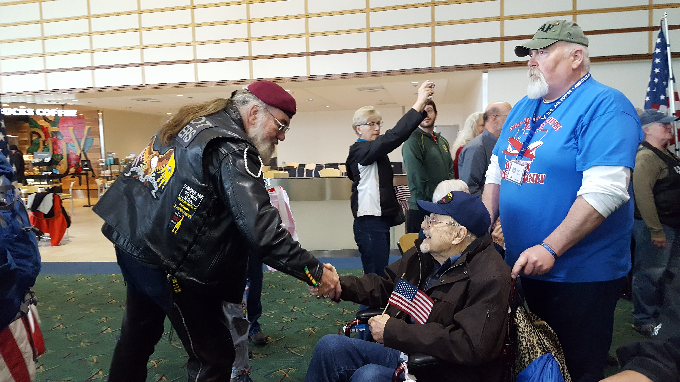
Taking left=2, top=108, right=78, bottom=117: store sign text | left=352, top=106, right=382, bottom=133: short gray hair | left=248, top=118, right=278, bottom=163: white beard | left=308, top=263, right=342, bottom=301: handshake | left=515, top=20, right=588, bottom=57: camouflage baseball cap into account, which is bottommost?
left=308, top=263, right=342, bottom=301: handshake

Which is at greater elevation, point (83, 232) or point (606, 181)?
point (606, 181)

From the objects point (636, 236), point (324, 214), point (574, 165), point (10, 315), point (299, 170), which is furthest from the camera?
point (299, 170)

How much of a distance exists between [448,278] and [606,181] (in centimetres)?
62

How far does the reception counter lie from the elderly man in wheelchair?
13.2 ft

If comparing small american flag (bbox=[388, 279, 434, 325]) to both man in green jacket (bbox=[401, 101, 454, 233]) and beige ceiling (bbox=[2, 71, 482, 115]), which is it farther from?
beige ceiling (bbox=[2, 71, 482, 115])

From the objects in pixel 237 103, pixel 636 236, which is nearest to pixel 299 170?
pixel 636 236

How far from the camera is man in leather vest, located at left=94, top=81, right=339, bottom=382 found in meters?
1.60

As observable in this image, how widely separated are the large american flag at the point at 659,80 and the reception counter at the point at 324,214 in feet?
9.99

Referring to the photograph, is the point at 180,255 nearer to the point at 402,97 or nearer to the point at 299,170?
the point at 299,170

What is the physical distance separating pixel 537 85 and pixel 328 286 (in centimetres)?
115

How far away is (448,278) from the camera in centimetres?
161

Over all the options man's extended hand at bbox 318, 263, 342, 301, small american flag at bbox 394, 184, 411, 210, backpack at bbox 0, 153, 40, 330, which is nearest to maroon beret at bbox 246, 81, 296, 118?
man's extended hand at bbox 318, 263, 342, 301

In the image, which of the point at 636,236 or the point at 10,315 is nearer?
the point at 10,315

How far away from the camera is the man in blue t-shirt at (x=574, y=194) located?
1489mm
